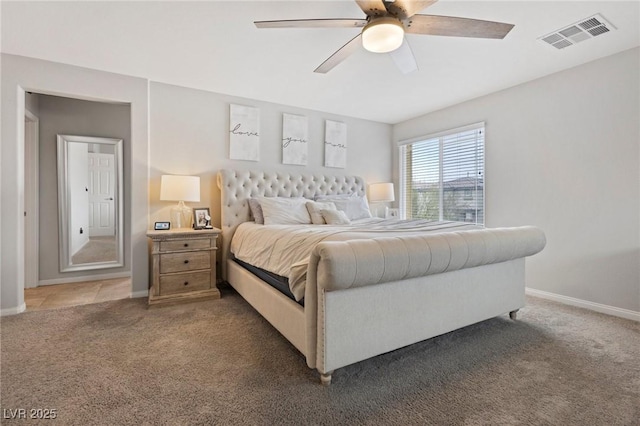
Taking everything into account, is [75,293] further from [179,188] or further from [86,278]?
[179,188]

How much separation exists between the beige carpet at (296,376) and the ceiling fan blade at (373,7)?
2179 mm

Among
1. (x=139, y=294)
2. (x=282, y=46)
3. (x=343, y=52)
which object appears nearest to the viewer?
(x=343, y=52)

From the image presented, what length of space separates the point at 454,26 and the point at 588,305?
9.76 ft

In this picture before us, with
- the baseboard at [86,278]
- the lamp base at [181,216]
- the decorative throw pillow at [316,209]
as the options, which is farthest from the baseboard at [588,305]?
the baseboard at [86,278]

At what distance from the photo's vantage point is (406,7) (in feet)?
5.64

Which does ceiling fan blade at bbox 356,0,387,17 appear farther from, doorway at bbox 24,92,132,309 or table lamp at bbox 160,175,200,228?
doorway at bbox 24,92,132,309

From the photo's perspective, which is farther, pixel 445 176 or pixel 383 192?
pixel 383 192

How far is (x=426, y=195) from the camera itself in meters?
4.77

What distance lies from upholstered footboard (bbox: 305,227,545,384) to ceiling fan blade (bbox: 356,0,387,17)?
137cm

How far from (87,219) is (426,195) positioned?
193 inches

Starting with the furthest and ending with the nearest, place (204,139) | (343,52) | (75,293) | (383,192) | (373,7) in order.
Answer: (383,192) < (204,139) < (75,293) < (343,52) < (373,7)

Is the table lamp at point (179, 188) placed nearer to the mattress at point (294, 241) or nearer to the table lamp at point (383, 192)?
the mattress at point (294, 241)

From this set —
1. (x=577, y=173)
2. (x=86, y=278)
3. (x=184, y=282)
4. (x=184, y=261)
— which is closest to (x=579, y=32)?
(x=577, y=173)

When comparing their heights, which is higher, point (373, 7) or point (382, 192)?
point (373, 7)
